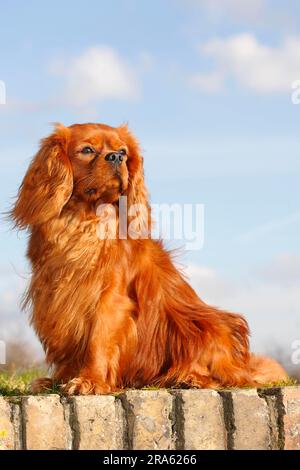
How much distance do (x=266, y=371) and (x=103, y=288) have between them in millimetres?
1719

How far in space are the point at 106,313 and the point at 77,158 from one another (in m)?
1.18

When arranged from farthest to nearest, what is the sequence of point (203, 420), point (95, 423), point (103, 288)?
point (103, 288)
point (203, 420)
point (95, 423)

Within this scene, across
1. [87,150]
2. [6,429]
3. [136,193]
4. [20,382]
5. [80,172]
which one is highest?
[87,150]

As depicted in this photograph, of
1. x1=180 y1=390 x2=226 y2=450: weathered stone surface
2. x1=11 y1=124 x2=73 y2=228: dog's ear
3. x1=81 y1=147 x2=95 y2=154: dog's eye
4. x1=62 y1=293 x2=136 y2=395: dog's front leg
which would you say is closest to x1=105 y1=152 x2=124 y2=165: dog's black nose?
x1=81 y1=147 x2=95 y2=154: dog's eye

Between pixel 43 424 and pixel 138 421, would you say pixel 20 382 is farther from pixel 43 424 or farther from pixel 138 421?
pixel 138 421

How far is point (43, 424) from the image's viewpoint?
6699 millimetres

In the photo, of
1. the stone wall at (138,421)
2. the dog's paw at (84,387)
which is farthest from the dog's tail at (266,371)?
the dog's paw at (84,387)

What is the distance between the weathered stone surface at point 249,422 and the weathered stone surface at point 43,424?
122 cm

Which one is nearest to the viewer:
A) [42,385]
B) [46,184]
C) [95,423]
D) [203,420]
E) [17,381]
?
[95,423]

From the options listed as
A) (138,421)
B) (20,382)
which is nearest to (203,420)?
(138,421)

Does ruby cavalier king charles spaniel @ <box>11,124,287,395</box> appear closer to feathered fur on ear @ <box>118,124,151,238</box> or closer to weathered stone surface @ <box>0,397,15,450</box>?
feathered fur on ear @ <box>118,124,151,238</box>

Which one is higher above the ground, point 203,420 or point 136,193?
point 136,193
